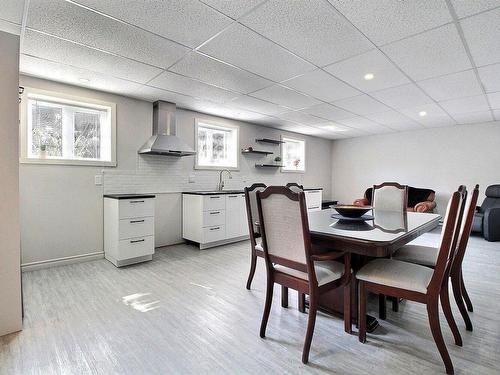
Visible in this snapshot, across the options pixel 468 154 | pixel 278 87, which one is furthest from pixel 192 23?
pixel 468 154

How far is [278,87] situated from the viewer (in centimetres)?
347

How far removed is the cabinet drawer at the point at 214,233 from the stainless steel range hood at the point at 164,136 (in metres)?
1.22

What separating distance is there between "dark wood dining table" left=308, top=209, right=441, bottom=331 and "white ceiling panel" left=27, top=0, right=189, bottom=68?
2.05m

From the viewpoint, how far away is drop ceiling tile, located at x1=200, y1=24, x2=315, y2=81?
2.27m

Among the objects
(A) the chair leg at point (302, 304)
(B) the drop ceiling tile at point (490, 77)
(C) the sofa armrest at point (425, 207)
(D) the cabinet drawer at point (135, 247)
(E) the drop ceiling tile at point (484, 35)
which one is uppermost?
(B) the drop ceiling tile at point (490, 77)

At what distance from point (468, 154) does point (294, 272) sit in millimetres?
5936

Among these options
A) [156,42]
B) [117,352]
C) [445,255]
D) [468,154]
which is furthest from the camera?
[468,154]

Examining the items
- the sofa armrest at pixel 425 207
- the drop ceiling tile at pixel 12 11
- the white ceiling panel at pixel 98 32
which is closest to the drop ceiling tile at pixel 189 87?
the white ceiling panel at pixel 98 32

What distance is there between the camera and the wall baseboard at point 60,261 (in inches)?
124

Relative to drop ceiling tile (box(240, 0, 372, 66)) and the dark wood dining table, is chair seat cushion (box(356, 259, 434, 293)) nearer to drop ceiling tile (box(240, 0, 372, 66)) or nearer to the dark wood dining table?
the dark wood dining table

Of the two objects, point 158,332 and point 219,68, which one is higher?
point 219,68

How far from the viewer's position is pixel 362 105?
14.0 ft

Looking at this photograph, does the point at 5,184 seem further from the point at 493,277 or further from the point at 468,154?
the point at 468,154

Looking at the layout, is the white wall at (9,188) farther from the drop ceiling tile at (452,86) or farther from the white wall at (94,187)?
the drop ceiling tile at (452,86)
